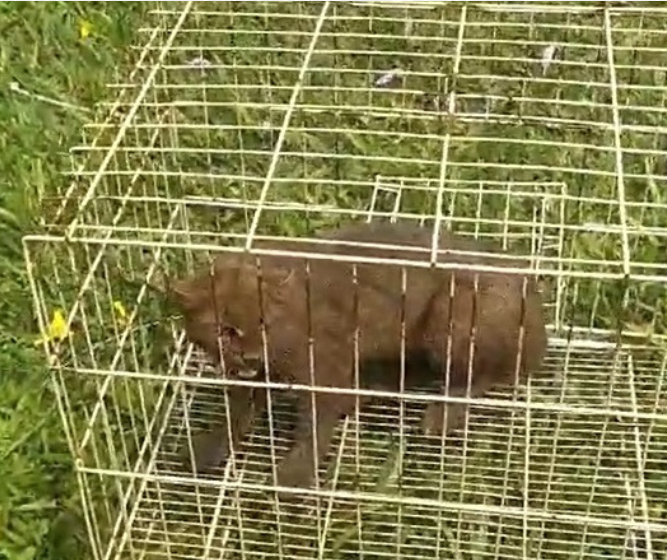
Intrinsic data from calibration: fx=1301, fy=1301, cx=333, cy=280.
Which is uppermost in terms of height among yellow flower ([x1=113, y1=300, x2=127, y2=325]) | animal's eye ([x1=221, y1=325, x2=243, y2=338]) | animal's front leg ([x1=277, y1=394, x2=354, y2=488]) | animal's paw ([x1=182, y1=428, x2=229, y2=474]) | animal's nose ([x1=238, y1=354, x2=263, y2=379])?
animal's eye ([x1=221, y1=325, x2=243, y2=338])

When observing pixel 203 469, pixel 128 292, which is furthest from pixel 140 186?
pixel 203 469

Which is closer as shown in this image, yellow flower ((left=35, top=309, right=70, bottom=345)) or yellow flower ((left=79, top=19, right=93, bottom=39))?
yellow flower ((left=35, top=309, right=70, bottom=345))

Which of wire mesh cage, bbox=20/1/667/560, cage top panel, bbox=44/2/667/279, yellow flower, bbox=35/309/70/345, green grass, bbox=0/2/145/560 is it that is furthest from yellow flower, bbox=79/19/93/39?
yellow flower, bbox=35/309/70/345

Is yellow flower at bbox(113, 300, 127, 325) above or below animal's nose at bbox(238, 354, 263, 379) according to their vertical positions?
below

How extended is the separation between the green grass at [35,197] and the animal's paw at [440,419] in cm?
53

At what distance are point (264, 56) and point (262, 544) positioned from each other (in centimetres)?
136

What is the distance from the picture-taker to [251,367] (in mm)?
1776

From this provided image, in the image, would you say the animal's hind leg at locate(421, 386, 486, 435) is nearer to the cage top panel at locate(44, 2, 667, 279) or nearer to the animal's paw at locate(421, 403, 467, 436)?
the animal's paw at locate(421, 403, 467, 436)

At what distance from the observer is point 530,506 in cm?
185

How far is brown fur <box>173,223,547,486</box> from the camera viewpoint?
172 centimetres

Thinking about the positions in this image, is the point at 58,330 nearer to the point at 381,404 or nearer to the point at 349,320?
the point at 349,320

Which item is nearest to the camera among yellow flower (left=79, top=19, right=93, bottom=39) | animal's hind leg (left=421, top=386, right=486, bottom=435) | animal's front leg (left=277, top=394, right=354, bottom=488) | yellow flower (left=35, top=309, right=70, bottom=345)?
yellow flower (left=35, top=309, right=70, bottom=345)

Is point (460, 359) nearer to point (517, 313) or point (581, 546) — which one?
point (517, 313)

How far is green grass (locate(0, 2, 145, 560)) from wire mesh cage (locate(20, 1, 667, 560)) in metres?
0.07
